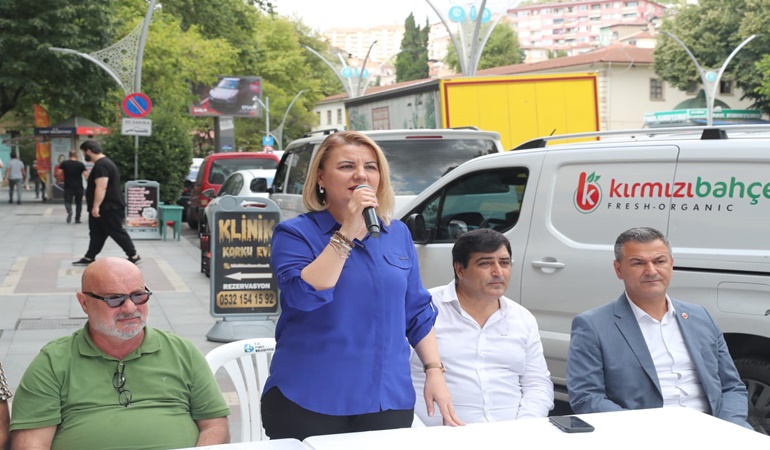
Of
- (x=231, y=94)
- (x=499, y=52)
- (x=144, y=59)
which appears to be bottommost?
(x=144, y=59)

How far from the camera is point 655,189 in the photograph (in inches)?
229

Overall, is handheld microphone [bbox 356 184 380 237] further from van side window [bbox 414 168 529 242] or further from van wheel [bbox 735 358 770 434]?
van side window [bbox 414 168 529 242]

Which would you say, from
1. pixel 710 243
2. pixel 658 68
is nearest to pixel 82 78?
pixel 710 243

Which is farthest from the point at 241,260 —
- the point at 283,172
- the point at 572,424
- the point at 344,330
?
the point at 572,424

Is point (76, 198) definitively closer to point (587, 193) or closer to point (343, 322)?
point (587, 193)

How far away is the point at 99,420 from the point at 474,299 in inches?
68.0

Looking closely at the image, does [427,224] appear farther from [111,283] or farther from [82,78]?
[82,78]

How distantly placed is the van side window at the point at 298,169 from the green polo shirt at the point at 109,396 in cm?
774

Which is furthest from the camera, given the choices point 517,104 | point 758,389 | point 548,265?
point 517,104

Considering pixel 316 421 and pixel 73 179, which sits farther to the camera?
pixel 73 179

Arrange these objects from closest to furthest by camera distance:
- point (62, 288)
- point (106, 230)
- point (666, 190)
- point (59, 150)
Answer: point (666, 190) < point (62, 288) < point (106, 230) < point (59, 150)

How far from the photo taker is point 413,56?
133875mm

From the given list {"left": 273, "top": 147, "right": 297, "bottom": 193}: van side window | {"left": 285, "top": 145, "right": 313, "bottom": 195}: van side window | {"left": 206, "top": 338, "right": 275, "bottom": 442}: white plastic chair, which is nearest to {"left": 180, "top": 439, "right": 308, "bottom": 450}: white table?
{"left": 206, "top": 338, "right": 275, "bottom": 442}: white plastic chair

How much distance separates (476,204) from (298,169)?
491 centimetres
